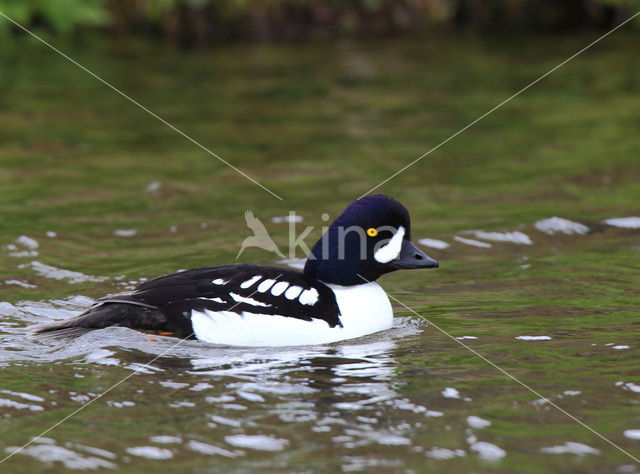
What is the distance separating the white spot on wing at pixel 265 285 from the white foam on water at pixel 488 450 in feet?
6.42

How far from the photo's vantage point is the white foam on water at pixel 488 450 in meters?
4.79

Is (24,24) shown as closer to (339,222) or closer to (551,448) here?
(339,222)

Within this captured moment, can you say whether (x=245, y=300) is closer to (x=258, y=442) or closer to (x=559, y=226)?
(x=258, y=442)

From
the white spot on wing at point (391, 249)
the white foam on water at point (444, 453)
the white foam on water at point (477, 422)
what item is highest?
the white spot on wing at point (391, 249)

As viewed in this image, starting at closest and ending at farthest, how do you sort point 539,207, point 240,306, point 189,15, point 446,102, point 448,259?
point 240,306, point 448,259, point 539,207, point 446,102, point 189,15

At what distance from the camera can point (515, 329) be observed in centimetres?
678

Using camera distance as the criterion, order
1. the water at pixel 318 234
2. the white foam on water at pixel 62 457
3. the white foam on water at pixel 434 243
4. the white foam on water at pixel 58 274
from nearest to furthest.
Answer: the white foam on water at pixel 62 457, the water at pixel 318 234, the white foam on water at pixel 58 274, the white foam on water at pixel 434 243

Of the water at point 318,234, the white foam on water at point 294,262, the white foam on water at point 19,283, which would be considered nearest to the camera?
the water at point 318,234

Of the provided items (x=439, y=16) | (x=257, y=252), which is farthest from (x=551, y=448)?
(x=439, y=16)

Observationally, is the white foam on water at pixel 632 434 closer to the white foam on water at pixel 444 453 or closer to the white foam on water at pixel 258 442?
the white foam on water at pixel 444 453

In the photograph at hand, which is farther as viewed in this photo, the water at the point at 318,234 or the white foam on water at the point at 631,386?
the white foam on water at the point at 631,386

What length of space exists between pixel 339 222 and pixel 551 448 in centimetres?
236

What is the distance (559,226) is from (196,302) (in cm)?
431

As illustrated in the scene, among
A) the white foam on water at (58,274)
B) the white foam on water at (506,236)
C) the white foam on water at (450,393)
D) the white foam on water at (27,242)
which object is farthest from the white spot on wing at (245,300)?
the white foam on water at (506,236)
